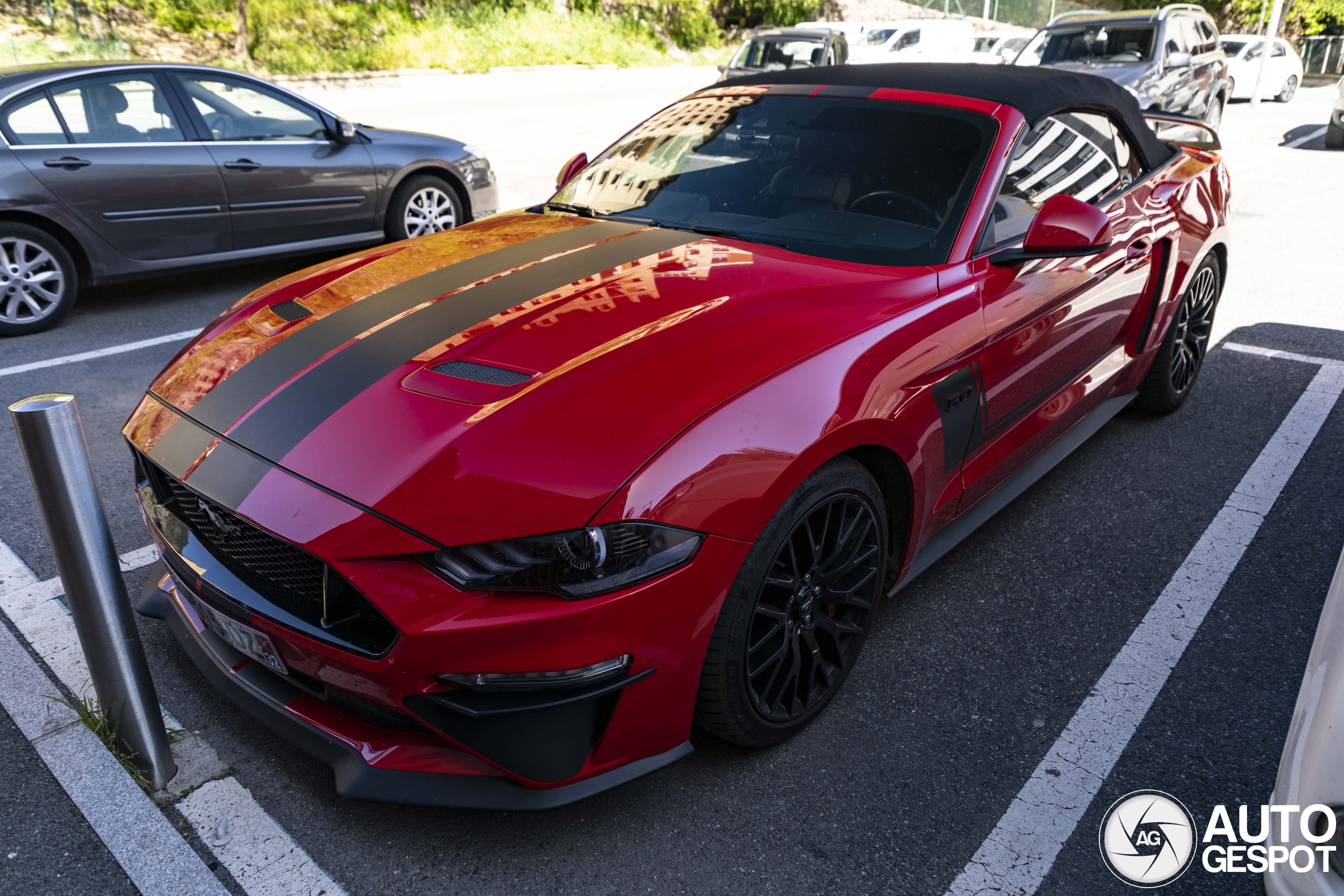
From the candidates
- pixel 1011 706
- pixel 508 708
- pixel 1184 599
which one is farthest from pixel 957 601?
pixel 508 708

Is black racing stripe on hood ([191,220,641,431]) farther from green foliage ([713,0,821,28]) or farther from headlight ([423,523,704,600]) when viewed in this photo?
green foliage ([713,0,821,28])

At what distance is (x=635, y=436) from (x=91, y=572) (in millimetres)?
1303

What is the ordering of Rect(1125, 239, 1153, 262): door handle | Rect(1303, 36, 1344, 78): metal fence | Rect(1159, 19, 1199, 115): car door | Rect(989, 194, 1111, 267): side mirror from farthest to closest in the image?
1. Rect(1303, 36, 1344, 78): metal fence
2. Rect(1159, 19, 1199, 115): car door
3. Rect(1125, 239, 1153, 262): door handle
4. Rect(989, 194, 1111, 267): side mirror

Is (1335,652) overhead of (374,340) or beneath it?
beneath

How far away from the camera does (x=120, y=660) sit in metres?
2.23

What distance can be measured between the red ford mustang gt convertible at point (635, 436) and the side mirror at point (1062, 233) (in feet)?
0.04

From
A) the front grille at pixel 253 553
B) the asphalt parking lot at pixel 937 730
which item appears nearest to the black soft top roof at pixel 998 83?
the asphalt parking lot at pixel 937 730

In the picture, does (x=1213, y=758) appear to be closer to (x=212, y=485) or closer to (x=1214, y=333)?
(x=212, y=485)

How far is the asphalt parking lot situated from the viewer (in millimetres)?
2107

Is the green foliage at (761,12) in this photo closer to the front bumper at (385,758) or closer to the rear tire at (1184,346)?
the rear tire at (1184,346)

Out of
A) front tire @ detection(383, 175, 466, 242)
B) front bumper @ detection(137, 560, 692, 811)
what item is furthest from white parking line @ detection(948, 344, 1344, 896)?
front tire @ detection(383, 175, 466, 242)

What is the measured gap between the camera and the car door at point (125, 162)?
5352 millimetres

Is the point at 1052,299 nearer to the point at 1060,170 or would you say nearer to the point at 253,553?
the point at 1060,170

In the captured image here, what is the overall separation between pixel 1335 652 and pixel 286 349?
2386 mm
